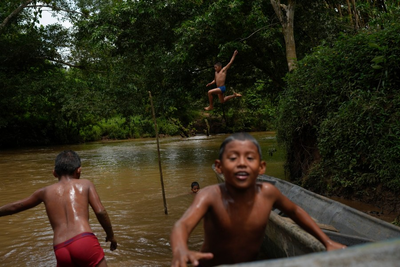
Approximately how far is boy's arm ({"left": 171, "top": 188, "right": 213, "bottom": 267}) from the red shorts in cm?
134

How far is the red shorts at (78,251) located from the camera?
3.10m

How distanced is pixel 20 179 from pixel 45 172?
157 centimetres

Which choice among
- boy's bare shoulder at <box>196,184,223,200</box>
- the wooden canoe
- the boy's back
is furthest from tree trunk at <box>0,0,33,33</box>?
boy's bare shoulder at <box>196,184,223,200</box>

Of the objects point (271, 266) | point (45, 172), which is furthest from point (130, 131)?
point (271, 266)

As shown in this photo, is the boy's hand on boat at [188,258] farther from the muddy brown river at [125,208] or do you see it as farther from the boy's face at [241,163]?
the muddy brown river at [125,208]

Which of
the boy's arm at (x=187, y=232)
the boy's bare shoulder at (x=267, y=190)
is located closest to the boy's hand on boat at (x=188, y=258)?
the boy's arm at (x=187, y=232)

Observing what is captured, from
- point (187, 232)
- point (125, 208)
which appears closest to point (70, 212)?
point (187, 232)

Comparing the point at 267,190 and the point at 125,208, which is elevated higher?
the point at 267,190

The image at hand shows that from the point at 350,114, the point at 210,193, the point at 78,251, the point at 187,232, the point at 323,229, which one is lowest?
the point at 323,229

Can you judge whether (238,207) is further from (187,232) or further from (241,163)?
(187,232)

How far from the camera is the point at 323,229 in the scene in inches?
167

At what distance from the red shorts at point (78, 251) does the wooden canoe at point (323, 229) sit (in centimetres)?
179

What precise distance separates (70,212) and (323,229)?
2609mm

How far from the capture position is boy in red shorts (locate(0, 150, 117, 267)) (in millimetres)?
3129
